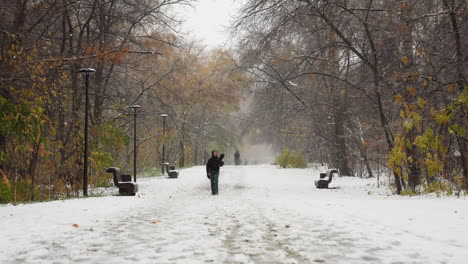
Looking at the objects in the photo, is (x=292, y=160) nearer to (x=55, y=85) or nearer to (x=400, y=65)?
(x=400, y=65)

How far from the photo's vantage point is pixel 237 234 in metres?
6.52

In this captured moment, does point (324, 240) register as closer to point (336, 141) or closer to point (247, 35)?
point (247, 35)

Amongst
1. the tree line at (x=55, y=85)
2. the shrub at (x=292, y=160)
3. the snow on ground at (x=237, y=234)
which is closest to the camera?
the snow on ground at (x=237, y=234)

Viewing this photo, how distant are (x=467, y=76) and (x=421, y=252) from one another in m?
7.33

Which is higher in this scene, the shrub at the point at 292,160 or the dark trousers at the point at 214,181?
the shrub at the point at 292,160

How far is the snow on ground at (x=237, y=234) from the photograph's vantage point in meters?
5.01

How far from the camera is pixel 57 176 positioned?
1348 centimetres

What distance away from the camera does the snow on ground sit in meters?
5.01

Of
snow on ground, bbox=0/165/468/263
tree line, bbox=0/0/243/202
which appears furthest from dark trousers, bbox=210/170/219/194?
tree line, bbox=0/0/243/202

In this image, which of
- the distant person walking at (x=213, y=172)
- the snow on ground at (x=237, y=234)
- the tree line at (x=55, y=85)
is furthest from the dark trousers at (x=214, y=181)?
the tree line at (x=55, y=85)

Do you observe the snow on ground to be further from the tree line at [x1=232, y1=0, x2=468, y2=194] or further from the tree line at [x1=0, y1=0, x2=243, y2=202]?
the tree line at [x1=0, y1=0, x2=243, y2=202]

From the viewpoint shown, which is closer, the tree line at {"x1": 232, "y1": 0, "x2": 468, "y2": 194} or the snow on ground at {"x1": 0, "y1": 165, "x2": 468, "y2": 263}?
the snow on ground at {"x1": 0, "y1": 165, "x2": 468, "y2": 263}

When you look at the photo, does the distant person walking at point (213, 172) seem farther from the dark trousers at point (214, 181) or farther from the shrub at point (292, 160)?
the shrub at point (292, 160)

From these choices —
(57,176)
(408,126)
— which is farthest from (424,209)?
(57,176)
